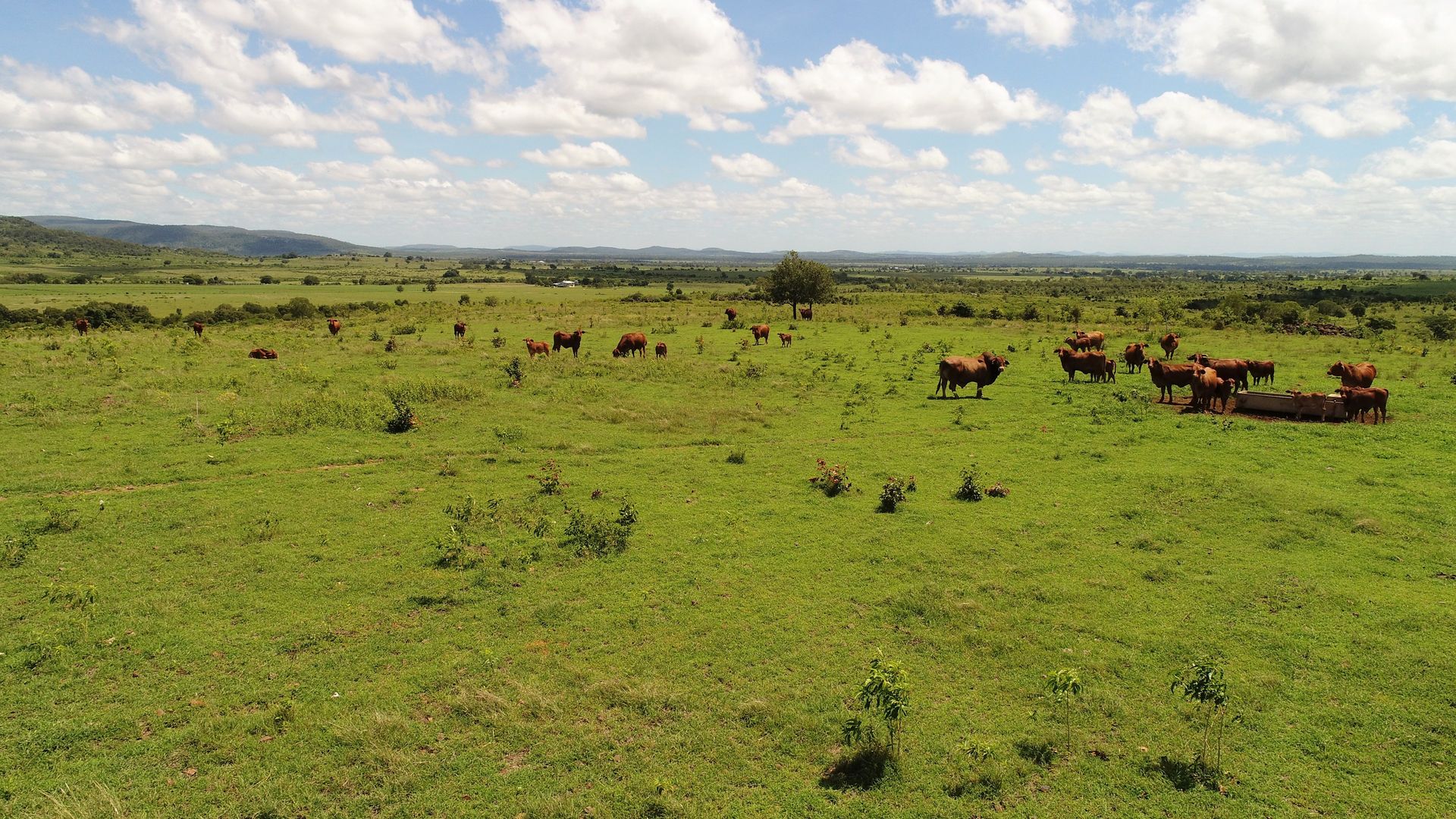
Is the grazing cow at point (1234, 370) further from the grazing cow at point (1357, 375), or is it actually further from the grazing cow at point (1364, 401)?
the grazing cow at point (1364, 401)

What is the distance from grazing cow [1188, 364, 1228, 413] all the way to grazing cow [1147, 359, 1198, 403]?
113cm

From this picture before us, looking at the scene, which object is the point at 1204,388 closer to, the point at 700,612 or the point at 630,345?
the point at 700,612

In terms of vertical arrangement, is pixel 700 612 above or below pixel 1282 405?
below

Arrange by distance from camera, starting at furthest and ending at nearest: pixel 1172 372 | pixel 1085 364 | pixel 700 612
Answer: pixel 1085 364 < pixel 1172 372 < pixel 700 612

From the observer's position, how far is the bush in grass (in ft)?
53.0

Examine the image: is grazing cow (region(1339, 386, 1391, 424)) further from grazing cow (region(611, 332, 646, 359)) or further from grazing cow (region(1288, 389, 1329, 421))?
grazing cow (region(611, 332, 646, 359))

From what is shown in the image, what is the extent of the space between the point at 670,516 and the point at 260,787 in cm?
863

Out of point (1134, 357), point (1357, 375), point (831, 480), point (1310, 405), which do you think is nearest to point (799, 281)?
point (1134, 357)

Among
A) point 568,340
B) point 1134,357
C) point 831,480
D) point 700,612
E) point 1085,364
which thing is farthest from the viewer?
point 568,340

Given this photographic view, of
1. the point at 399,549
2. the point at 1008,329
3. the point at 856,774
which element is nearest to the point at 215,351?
the point at 399,549

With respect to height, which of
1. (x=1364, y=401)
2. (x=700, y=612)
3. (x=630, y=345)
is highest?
(x=630, y=345)

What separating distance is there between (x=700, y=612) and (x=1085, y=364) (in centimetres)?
2475

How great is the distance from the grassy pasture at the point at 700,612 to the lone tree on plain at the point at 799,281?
42.1 meters

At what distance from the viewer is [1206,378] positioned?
22734 mm
